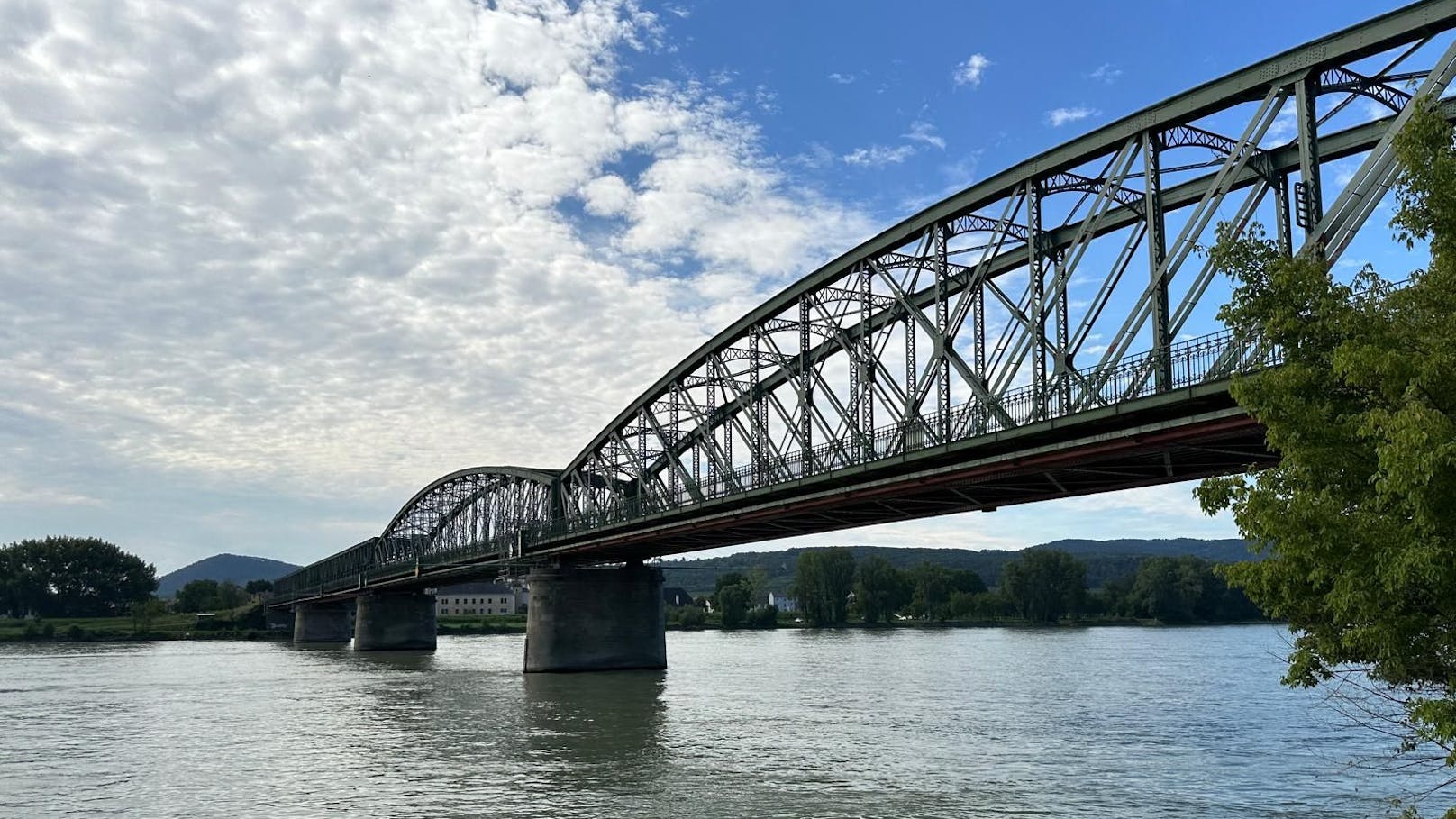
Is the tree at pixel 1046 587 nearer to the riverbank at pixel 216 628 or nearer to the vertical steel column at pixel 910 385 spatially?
the riverbank at pixel 216 628

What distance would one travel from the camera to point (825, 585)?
18462cm

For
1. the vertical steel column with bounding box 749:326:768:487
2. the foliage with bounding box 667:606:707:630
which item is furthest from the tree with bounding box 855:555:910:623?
the vertical steel column with bounding box 749:326:768:487

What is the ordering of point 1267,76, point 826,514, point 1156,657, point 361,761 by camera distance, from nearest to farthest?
point 1267,76, point 361,761, point 826,514, point 1156,657

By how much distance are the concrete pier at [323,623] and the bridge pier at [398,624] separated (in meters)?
38.0

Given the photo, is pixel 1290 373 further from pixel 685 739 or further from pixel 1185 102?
pixel 685 739

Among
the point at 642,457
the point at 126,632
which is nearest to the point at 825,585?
the point at 126,632

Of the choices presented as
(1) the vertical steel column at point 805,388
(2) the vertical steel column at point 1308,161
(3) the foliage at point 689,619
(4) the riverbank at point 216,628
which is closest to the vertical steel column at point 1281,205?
(2) the vertical steel column at point 1308,161

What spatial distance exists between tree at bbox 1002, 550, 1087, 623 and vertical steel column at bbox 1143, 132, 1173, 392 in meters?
150

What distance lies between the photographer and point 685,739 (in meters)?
39.8

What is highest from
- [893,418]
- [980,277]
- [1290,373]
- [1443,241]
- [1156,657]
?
[980,277]

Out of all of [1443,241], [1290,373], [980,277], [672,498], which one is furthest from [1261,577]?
[672,498]

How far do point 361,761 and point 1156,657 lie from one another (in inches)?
2706

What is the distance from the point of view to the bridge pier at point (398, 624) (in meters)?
132

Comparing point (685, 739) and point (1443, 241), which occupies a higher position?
point (1443, 241)
